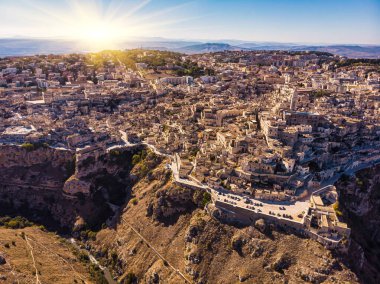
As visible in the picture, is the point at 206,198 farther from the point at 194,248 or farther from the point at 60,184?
the point at 60,184

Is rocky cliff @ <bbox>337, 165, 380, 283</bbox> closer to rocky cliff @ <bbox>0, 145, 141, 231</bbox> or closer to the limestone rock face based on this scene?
rocky cliff @ <bbox>0, 145, 141, 231</bbox>

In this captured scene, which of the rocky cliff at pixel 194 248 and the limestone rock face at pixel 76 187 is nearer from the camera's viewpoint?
the rocky cliff at pixel 194 248

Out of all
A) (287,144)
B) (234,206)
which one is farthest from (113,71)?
(234,206)

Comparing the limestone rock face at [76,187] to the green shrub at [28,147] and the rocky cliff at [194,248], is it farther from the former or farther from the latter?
the green shrub at [28,147]

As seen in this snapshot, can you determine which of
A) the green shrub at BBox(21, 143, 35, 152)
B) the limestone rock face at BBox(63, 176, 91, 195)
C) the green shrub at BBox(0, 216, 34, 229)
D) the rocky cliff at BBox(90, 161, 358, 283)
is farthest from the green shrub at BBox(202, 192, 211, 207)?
the green shrub at BBox(21, 143, 35, 152)

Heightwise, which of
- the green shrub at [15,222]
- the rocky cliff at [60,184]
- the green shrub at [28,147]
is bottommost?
the green shrub at [15,222]

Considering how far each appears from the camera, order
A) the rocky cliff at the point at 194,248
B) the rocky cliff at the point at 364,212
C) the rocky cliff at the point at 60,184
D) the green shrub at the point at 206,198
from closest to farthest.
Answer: the rocky cliff at the point at 194,248 → the rocky cliff at the point at 364,212 → the green shrub at the point at 206,198 → the rocky cliff at the point at 60,184

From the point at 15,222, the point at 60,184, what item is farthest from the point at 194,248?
the point at 60,184

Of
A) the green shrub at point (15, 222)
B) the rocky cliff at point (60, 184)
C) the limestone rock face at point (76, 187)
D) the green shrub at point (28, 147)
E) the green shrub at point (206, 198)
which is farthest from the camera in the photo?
the green shrub at point (28, 147)

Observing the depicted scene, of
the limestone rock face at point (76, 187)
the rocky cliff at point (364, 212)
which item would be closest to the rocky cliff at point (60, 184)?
the limestone rock face at point (76, 187)

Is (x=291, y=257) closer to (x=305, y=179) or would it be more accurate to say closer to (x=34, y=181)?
(x=305, y=179)
